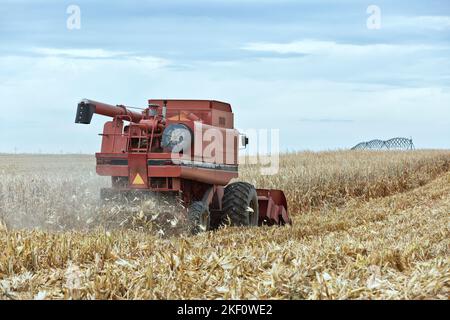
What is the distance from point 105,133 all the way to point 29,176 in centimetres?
410

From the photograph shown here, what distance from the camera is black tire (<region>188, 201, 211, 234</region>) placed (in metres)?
9.40

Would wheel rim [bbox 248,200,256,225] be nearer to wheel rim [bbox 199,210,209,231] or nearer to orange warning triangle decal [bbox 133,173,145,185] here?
wheel rim [bbox 199,210,209,231]

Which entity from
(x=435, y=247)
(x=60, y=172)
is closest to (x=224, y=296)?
(x=435, y=247)

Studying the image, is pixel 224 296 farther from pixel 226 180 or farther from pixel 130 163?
pixel 226 180

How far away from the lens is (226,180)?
10.9 m

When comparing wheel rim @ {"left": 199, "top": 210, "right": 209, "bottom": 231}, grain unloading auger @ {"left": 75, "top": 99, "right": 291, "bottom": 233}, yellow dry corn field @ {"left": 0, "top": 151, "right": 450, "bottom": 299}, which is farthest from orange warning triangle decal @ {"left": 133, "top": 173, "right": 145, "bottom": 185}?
wheel rim @ {"left": 199, "top": 210, "right": 209, "bottom": 231}

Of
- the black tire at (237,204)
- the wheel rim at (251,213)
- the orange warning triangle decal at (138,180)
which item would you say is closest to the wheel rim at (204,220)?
the black tire at (237,204)

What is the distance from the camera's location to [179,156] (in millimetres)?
9555

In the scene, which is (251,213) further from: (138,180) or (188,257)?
(188,257)

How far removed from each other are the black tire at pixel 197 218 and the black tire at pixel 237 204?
2.88 ft

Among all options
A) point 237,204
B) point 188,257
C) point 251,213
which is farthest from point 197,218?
point 188,257

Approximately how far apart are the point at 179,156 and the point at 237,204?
154cm

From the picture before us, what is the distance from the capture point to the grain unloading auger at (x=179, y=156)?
9.54 m

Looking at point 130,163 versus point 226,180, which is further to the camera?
point 226,180
